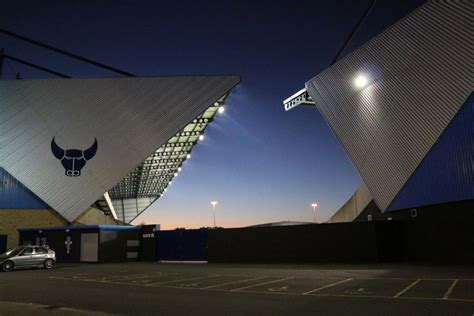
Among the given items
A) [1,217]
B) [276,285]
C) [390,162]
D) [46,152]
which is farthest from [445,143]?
[1,217]

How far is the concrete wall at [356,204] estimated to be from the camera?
128 feet

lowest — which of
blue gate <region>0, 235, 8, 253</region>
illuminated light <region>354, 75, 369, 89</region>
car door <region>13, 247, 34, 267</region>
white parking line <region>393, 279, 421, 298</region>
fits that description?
white parking line <region>393, 279, 421, 298</region>

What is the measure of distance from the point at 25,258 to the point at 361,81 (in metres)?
24.8

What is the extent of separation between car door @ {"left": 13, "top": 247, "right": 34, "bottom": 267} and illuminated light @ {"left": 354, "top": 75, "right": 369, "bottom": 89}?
2429cm

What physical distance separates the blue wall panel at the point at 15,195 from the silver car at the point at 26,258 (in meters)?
11.3

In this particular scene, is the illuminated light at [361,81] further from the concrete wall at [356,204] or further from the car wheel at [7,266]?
the car wheel at [7,266]

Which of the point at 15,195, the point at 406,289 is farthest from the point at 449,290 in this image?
the point at 15,195

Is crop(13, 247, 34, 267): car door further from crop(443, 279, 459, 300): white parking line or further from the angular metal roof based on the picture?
crop(443, 279, 459, 300): white parking line

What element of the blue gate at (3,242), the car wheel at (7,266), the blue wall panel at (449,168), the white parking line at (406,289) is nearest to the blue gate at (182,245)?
the car wheel at (7,266)

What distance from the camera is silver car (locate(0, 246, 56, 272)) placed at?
2511 centimetres

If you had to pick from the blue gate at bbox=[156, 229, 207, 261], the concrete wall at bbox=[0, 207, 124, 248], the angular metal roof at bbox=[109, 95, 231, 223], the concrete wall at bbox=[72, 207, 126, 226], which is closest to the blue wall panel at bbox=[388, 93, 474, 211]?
the blue gate at bbox=[156, 229, 207, 261]

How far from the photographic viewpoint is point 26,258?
85.5ft

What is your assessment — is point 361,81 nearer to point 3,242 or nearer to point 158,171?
point 3,242

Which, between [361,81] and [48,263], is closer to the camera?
[48,263]
